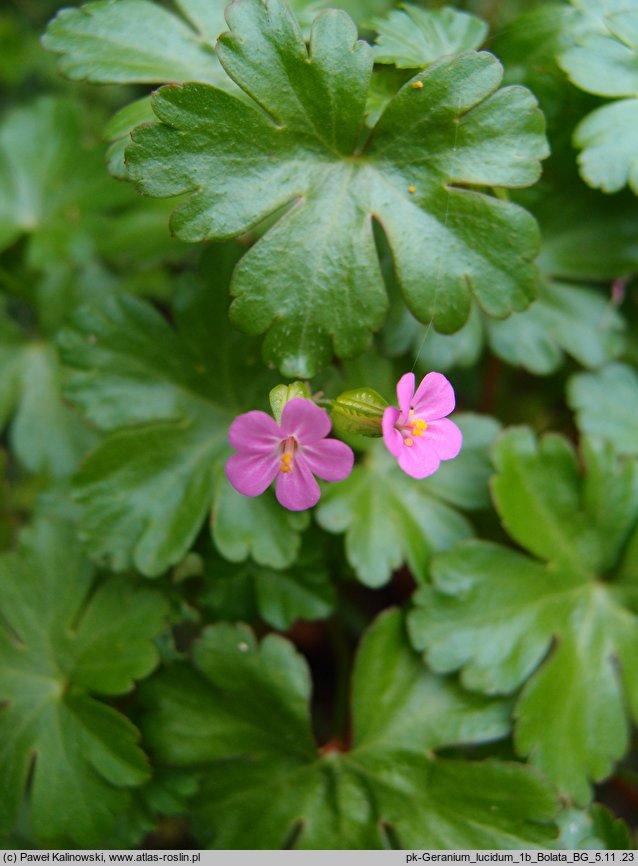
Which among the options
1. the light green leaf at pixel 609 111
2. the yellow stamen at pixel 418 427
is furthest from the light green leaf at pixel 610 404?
the yellow stamen at pixel 418 427

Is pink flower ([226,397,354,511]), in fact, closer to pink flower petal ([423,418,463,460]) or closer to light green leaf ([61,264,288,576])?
pink flower petal ([423,418,463,460])

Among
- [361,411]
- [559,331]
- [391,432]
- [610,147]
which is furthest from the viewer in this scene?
[559,331]

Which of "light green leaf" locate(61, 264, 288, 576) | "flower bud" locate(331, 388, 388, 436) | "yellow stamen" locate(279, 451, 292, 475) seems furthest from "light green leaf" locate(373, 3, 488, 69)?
"yellow stamen" locate(279, 451, 292, 475)

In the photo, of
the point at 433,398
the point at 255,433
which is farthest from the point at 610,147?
the point at 255,433

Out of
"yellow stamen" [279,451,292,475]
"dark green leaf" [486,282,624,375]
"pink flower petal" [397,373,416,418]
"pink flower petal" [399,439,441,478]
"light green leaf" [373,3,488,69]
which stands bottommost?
"dark green leaf" [486,282,624,375]

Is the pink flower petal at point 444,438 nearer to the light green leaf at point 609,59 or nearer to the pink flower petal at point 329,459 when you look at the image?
the pink flower petal at point 329,459

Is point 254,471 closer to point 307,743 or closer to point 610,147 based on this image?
point 307,743
